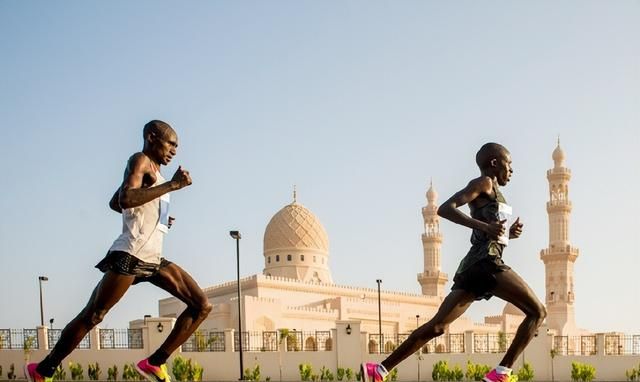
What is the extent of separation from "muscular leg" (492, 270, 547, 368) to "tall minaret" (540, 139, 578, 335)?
65.9 meters

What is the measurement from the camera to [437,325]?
627 cm

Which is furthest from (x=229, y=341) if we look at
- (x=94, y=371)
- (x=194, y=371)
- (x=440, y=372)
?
(x=440, y=372)

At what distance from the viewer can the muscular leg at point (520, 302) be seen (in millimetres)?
6094

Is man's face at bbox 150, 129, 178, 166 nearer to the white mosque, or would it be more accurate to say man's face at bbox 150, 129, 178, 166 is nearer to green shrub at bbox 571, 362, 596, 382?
green shrub at bbox 571, 362, 596, 382

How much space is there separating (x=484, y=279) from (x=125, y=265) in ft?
8.97

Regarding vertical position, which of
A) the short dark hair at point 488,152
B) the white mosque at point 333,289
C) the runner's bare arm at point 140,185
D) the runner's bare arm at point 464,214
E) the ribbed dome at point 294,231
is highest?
the short dark hair at point 488,152

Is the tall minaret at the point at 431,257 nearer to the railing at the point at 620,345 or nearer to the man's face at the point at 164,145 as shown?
the railing at the point at 620,345

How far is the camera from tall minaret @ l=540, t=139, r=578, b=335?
228ft

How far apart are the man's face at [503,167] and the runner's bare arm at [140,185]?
2.59m

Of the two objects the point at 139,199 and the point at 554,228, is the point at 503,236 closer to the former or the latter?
the point at 139,199

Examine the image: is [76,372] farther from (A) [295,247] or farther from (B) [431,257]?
(B) [431,257]

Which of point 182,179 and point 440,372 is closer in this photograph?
point 182,179

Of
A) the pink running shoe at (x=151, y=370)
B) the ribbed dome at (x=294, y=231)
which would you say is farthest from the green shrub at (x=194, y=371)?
the ribbed dome at (x=294, y=231)

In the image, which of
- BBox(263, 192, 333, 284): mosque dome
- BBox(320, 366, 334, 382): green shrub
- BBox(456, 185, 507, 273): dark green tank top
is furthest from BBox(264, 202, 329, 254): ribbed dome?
BBox(456, 185, 507, 273): dark green tank top
